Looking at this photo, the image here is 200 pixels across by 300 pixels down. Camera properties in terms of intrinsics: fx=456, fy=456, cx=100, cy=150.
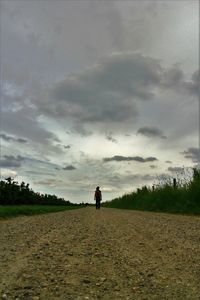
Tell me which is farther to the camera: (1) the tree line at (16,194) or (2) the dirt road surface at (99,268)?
(1) the tree line at (16,194)

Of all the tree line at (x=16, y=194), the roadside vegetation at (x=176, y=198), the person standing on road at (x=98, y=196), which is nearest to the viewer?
the roadside vegetation at (x=176, y=198)

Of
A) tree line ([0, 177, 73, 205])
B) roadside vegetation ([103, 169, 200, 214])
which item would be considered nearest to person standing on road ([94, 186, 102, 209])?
roadside vegetation ([103, 169, 200, 214])

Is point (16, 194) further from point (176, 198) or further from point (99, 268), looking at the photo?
point (99, 268)

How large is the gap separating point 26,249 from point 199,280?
12.7 feet

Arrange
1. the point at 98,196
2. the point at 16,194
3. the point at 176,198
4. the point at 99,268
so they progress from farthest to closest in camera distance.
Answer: the point at 16,194 < the point at 98,196 < the point at 176,198 < the point at 99,268

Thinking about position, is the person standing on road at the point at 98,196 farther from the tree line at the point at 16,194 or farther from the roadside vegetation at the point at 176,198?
the tree line at the point at 16,194

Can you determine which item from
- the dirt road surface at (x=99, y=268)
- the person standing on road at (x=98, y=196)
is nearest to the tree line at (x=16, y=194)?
the person standing on road at (x=98, y=196)

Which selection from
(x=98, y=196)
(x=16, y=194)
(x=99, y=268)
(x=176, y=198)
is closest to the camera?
(x=99, y=268)

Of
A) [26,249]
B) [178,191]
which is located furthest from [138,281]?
[178,191]

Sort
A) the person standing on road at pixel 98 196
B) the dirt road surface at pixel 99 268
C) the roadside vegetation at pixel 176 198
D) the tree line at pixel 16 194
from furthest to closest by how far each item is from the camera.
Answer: the tree line at pixel 16 194, the person standing on road at pixel 98 196, the roadside vegetation at pixel 176 198, the dirt road surface at pixel 99 268

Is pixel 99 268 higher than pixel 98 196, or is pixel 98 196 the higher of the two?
pixel 98 196

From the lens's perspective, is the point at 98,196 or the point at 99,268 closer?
the point at 99,268

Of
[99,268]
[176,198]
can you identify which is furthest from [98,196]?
[99,268]

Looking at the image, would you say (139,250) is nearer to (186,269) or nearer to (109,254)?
(109,254)
